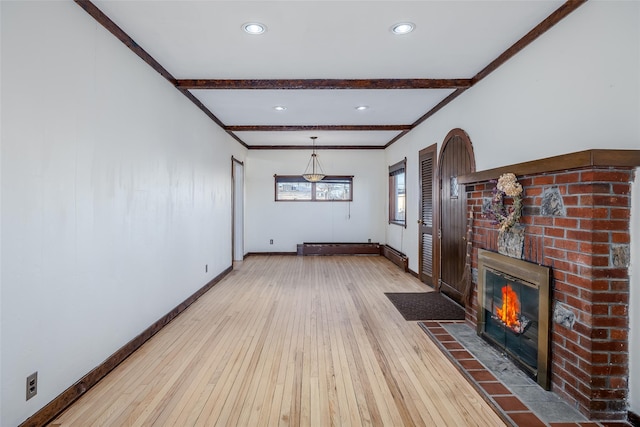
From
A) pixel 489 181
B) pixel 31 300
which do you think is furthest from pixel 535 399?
pixel 31 300

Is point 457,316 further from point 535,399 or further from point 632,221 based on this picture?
point 632,221

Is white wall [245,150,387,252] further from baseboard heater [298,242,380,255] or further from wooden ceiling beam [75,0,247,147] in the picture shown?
wooden ceiling beam [75,0,247,147]

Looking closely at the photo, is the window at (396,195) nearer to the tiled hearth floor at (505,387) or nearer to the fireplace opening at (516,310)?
the fireplace opening at (516,310)

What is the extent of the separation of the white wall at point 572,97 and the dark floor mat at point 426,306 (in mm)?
1715

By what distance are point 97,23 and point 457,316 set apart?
4274 mm

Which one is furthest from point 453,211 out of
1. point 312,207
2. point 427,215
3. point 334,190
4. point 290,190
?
point 290,190

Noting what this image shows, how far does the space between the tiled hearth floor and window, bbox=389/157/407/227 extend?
422 cm

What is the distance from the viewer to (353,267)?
6879 mm

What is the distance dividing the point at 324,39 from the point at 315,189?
5.66 metres

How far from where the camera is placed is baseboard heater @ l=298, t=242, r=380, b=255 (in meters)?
8.27

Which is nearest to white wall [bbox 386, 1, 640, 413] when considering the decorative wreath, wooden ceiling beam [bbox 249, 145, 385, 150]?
the decorative wreath

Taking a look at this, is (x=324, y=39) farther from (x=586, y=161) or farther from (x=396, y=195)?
(x=396, y=195)

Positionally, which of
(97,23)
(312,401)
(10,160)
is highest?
(97,23)

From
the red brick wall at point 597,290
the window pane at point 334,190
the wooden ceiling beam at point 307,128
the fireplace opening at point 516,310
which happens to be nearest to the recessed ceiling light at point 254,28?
the red brick wall at point 597,290
